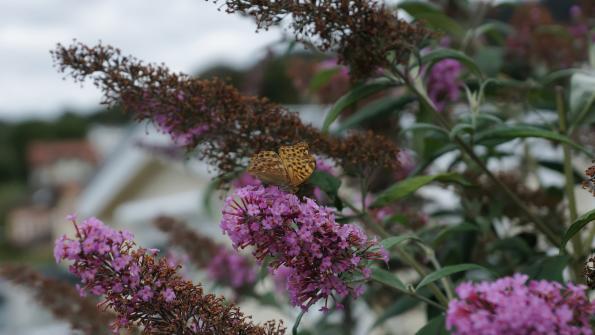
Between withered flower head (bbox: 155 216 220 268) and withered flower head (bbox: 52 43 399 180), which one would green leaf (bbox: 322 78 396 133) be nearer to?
withered flower head (bbox: 52 43 399 180)

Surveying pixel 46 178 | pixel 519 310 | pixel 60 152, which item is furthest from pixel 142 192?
pixel 60 152

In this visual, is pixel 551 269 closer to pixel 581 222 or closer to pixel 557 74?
pixel 581 222

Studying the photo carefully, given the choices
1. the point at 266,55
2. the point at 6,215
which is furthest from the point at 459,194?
the point at 6,215

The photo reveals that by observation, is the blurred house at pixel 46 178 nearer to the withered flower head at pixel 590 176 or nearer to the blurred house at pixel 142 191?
the blurred house at pixel 142 191

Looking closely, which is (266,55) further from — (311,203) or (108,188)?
(108,188)

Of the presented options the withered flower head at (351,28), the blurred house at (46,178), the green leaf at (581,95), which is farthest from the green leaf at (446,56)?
the blurred house at (46,178)

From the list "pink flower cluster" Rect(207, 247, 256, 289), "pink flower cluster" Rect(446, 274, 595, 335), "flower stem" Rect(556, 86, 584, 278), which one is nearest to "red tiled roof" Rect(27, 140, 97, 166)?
"pink flower cluster" Rect(207, 247, 256, 289)

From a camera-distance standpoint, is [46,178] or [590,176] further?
[46,178]
